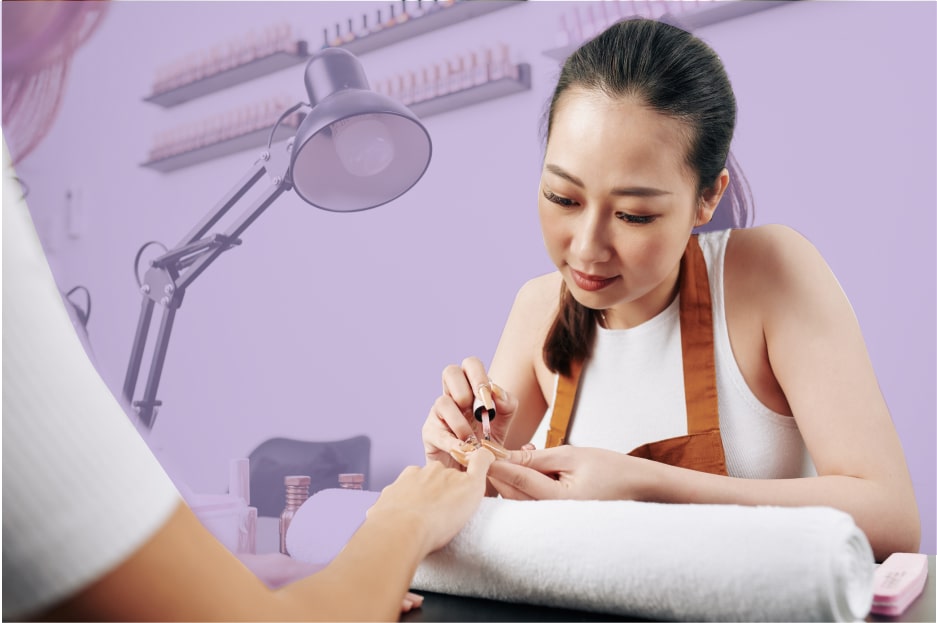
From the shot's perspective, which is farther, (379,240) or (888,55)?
(379,240)

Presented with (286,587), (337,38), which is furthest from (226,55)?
(286,587)

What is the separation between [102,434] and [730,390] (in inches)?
33.2

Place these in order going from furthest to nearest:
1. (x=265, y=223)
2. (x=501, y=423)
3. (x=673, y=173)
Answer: (x=265, y=223) < (x=501, y=423) < (x=673, y=173)

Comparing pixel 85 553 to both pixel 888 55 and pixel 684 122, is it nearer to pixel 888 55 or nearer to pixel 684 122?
pixel 684 122

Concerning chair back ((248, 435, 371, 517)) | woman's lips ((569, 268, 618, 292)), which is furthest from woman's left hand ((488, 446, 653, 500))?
chair back ((248, 435, 371, 517))

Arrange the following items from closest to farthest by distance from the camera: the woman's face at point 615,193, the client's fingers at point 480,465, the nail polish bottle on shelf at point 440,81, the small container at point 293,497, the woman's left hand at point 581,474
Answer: the client's fingers at point 480,465 → the woman's left hand at point 581,474 → the woman's face at point 615,193 → the small container at point 293,497 → the nail polish bottle on shelf at point 440,81

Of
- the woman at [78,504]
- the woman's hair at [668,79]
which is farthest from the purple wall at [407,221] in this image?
the woman at [78,504]

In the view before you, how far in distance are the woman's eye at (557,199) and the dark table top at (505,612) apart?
480 mm

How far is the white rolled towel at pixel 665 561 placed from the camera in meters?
0.45

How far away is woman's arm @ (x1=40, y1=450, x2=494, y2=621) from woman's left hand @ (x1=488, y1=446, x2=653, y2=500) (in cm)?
17

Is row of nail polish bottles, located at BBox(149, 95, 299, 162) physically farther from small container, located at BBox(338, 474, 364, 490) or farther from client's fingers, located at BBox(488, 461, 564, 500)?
client's fingers, located at BBox(488, 461, 564, 500)

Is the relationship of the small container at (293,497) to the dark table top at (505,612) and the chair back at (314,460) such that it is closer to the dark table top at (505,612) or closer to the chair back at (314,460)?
the dark table top at (505,612)

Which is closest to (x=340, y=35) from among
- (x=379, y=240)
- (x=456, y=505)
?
(x=379, y=240)

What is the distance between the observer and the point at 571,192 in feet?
2.92
